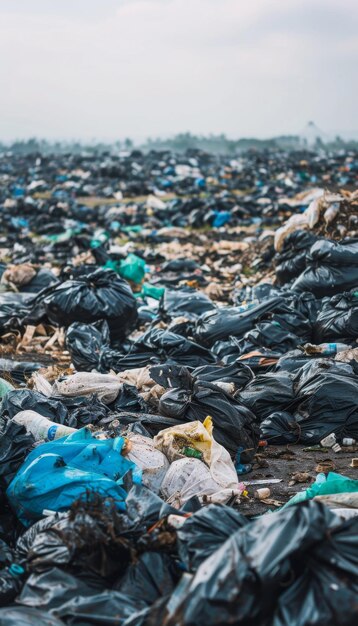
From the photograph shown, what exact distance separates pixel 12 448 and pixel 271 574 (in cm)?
182

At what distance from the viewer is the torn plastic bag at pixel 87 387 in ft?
15.3

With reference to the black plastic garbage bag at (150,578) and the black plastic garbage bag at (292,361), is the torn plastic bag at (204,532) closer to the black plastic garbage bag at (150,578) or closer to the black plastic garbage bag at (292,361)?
the black plastic garbage bag at (150,578)

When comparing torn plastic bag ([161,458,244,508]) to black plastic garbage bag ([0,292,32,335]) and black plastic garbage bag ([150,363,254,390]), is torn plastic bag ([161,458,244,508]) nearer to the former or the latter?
black plastic garbage bag ([150,363,254,390])

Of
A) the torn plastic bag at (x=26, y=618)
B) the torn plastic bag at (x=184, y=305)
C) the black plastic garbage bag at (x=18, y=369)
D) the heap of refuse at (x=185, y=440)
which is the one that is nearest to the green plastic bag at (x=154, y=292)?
the heap of refuse at (x=185, y=440)

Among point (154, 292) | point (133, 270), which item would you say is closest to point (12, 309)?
point (154, 292)

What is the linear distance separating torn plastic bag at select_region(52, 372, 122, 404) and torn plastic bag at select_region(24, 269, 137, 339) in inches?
72.7

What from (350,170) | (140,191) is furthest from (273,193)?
(350,170)

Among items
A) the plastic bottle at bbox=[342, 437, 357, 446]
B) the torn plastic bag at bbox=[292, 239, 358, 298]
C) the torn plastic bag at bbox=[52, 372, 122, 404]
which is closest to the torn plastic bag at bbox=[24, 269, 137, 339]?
the torn plastic bag at bbox=[292, 239, 358, 298]

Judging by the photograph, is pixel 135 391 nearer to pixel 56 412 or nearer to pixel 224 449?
pixel 56 412

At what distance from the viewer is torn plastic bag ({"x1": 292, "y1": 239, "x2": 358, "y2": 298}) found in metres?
6.57

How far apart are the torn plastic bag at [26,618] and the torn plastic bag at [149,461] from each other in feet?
3.91

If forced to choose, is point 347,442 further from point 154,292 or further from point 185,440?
point 154,292

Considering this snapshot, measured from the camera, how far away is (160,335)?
5.86 meters

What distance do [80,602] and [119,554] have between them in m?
0.25
